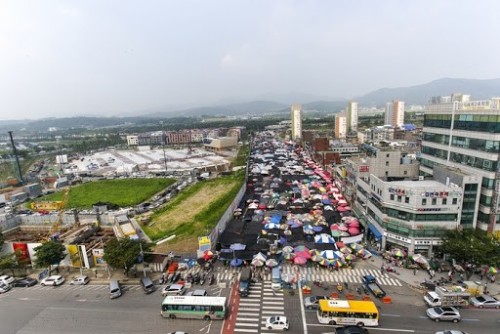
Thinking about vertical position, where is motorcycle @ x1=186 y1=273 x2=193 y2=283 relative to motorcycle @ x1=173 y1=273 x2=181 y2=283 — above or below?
above

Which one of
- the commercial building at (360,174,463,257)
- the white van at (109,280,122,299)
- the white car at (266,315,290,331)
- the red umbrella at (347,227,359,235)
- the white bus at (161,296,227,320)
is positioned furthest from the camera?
the red umbrella at (347,227,359,235)

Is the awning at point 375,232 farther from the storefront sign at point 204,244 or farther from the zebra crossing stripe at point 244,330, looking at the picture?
the storefront sign at point 204,244

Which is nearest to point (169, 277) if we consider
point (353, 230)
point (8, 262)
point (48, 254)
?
point (48, 254)

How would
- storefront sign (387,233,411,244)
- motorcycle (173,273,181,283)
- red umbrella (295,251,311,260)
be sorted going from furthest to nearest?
red umbrella (295,251,311,260) < storefront sign (387,233,411,244) < motorcycle (173,273,181,283)

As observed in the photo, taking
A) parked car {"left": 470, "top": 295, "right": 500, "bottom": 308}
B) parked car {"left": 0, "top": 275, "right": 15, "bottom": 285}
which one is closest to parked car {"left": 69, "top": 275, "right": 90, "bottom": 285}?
parked car {"left": 0, "top": 275, "right": 15, "bottom": 285}

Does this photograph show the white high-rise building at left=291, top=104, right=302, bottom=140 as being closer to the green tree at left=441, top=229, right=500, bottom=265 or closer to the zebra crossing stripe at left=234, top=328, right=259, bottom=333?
the green tree at left=441, top=229, right=500, bottom=265

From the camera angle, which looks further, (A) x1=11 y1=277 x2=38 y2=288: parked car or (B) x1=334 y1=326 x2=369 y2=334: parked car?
(A) x1=11 y1=277 x2=38 y2=288: parked car

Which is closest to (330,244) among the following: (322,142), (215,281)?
(215,281)

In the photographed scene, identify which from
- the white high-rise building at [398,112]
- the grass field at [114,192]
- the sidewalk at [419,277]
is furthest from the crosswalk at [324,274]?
the white high-rise building at [398,112]
